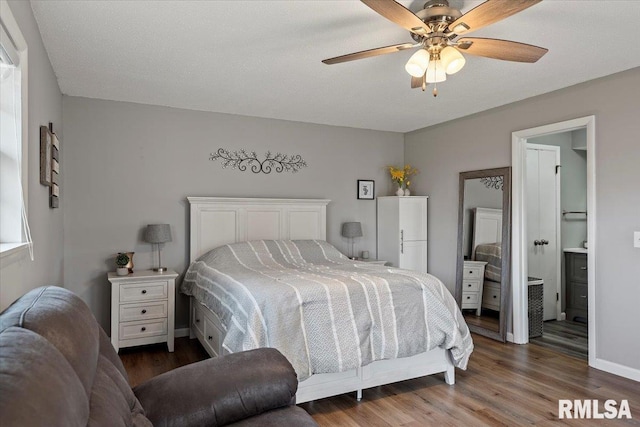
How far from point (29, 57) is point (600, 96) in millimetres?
4038

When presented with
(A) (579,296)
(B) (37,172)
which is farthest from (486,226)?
(B) (37,172)

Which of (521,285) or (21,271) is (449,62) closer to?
(21,271)

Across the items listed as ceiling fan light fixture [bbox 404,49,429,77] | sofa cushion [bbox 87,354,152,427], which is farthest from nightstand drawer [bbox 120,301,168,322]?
ceiling fan light fixture [bbox 404,49,429,77]

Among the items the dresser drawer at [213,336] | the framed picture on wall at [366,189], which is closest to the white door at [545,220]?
the framed picture on wall at [366,189]

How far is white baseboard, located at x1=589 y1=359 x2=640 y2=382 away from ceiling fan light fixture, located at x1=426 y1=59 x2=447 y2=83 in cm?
272

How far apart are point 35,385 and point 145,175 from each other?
12.2 feet

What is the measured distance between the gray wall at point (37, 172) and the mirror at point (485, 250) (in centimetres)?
394

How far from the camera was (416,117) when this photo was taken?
4789 millimetres

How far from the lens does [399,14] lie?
1948 mm

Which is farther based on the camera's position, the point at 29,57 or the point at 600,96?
the point at 600,96

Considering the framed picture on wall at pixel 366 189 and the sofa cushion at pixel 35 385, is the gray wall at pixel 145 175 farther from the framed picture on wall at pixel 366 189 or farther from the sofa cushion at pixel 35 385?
the sofa cushion at pixel 35 385

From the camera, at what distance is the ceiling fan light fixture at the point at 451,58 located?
2250mm

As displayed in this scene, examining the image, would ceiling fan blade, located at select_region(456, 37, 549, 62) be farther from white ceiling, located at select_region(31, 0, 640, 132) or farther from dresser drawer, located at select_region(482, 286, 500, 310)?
dresser drawer, located at select_region(482, 286, 500, 310)

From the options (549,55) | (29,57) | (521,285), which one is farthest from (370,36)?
(521,285)
